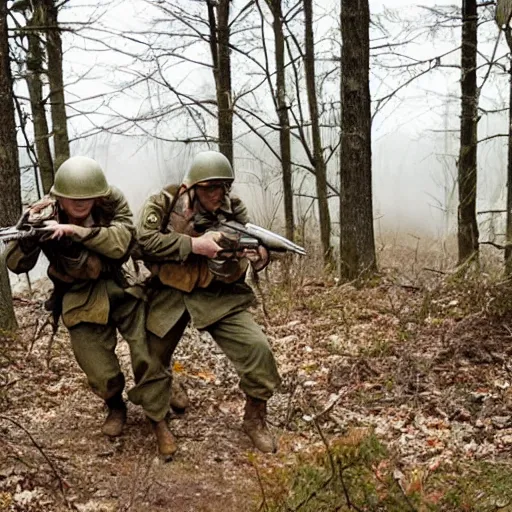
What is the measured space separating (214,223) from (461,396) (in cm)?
206

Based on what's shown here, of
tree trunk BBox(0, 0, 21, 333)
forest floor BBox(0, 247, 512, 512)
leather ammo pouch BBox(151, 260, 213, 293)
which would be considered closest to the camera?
forest floor BBox(0, 247, 512, 512)

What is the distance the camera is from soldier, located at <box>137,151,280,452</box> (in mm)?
3816

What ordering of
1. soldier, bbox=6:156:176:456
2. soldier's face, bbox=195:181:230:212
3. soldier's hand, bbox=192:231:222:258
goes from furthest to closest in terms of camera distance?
soldier's face, bbox=195:181:230:212 → soldier's hand, bbox=192:231:222:258 → soldier, bbox=6:156:176:456

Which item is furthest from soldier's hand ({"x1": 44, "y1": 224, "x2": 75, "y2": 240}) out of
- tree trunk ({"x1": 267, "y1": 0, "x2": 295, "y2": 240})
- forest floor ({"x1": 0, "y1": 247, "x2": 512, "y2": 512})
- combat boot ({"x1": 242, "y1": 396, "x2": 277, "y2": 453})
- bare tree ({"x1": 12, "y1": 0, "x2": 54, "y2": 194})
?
tree trunk ({"x1": 267, "y1": 0, "x2": 295, "y2": 240})

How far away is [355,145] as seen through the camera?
8539 millimetres

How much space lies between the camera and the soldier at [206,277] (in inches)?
150

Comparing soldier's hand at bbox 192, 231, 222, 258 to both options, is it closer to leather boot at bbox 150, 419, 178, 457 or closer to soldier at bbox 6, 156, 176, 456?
soldier at bbox 6, 156, 176, 456

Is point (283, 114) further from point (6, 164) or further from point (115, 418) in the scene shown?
point (115, 418)

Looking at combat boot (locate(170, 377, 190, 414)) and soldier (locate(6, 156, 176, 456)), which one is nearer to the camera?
soldier (locate(6, 156, 176, 456))

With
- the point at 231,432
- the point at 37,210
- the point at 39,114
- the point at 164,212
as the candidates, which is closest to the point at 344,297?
the point at 231,432

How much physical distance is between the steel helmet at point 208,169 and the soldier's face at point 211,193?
0.04 meters

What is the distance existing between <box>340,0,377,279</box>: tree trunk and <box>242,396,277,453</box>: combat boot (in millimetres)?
4391

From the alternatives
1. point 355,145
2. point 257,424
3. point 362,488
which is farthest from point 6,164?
point 362,488

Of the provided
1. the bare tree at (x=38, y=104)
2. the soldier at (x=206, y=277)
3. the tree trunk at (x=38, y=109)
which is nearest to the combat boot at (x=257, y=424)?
the soldier at (x=206, y=277)
